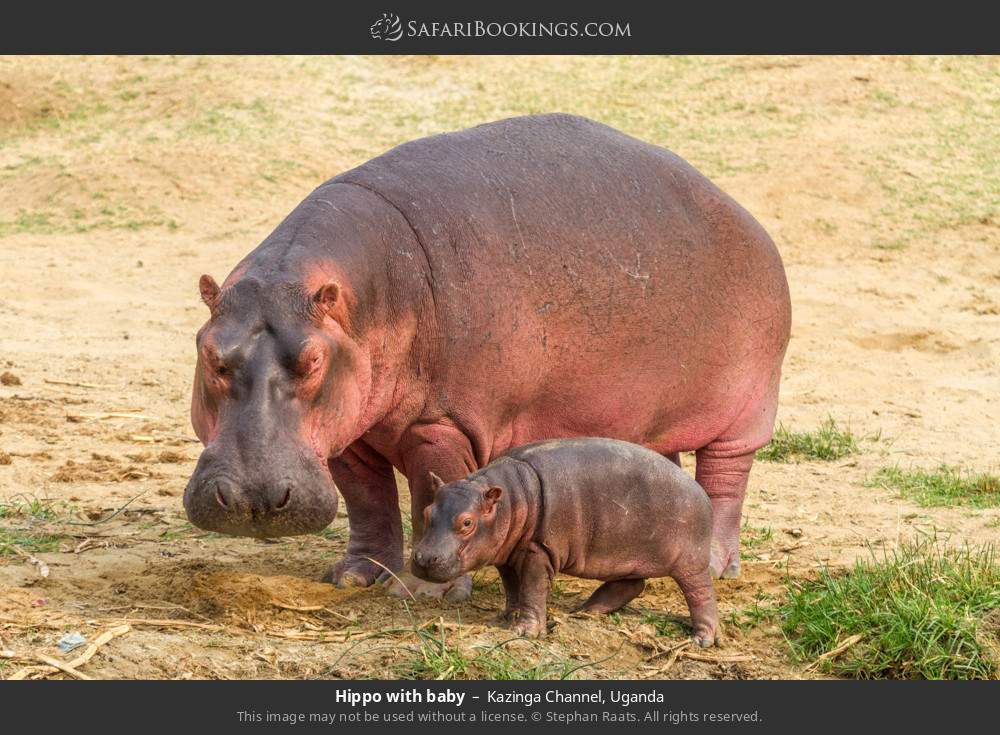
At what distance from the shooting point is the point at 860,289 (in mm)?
13633

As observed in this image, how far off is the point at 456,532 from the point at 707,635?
3.72 feet

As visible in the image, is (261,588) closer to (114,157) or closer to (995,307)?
(995,307)

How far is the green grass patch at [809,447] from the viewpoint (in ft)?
29.9

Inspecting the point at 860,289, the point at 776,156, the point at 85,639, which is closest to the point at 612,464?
the point at 85,639

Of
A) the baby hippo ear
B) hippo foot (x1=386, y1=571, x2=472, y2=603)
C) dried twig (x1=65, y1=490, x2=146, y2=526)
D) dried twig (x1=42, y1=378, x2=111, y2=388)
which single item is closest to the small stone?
dried twig (x1=42, y1=378, x2=111, y2=388)

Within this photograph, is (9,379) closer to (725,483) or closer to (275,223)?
(725,483)

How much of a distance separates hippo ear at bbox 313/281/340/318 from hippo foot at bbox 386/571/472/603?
4.45 ft

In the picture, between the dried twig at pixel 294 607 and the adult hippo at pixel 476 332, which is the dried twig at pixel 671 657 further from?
the dried twig at pixel 294 607

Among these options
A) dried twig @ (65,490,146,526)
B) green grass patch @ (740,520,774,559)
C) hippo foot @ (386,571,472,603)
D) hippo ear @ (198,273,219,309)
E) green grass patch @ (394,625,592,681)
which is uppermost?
hippo ear @ (198,273,219,309)

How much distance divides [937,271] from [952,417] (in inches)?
165

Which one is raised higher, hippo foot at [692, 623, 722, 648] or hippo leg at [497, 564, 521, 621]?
hippo leg at [497, 564, 521, 621]

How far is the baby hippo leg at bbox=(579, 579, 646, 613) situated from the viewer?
593 centimetres

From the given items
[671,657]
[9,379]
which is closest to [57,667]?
[671,657]

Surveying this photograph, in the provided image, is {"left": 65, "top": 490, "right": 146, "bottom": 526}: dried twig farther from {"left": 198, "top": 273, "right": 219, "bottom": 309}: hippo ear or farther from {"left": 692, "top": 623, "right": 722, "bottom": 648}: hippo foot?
{"left": 692, "top": 623, "right": 722, "bottom": 648}: hippo foot
